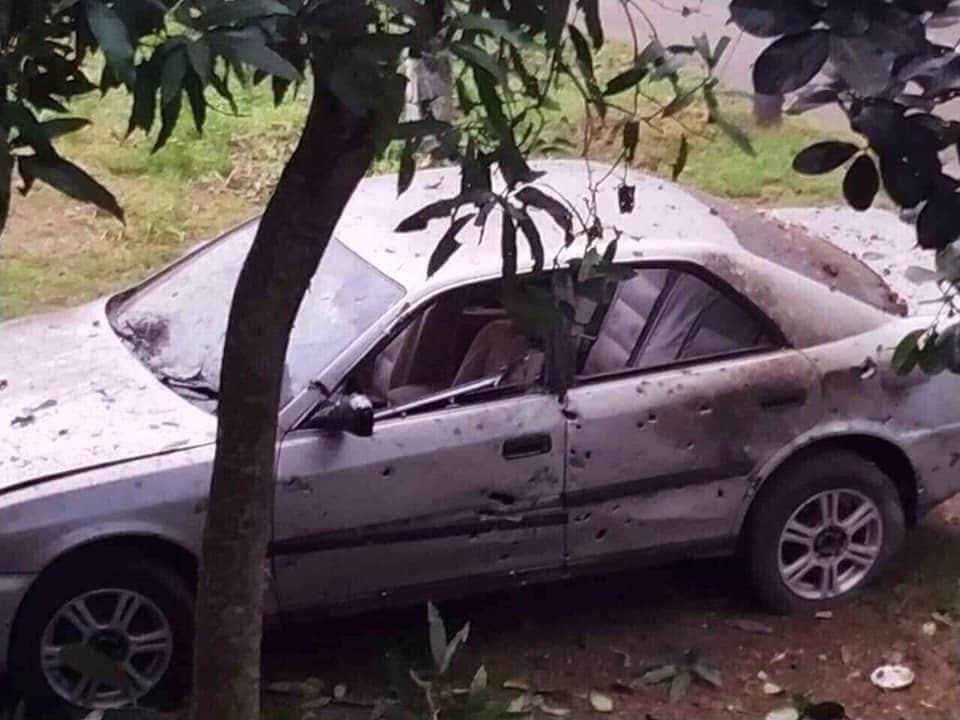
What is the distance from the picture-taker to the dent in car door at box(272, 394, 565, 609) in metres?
5.11

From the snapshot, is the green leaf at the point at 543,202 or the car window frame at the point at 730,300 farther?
the car window frame at the point at 730,300

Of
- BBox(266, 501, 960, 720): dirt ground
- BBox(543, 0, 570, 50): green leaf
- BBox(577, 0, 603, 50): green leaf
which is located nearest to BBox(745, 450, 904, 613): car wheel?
BBox(266, 501, 960, 720): dirt ground

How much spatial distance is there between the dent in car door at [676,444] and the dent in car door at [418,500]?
0.36ft

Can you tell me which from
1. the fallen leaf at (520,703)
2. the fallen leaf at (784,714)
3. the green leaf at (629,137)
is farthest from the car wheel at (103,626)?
the green leaf at (629,137)

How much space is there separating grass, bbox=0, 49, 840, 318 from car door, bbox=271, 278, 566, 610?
3762mm

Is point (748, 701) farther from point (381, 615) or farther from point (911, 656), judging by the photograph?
point (381, 615)

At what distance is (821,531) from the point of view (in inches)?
231

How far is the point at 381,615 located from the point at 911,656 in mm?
1780

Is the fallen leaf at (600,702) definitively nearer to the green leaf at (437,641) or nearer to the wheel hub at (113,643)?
the green leaf at (437,641)

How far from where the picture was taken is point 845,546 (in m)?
5.94

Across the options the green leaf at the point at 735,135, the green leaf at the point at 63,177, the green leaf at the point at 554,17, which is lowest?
the green leaf at the point at 63,177

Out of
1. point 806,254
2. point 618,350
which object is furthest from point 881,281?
point 618,350

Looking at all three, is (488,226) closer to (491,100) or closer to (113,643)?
(113,643)

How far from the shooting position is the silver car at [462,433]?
504 centimetres
